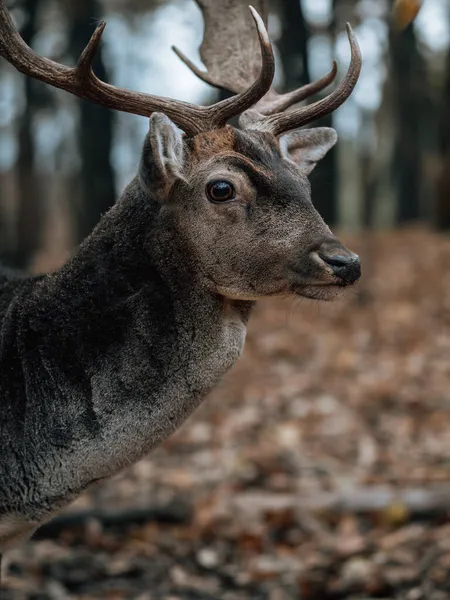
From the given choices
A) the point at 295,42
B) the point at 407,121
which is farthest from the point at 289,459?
the point at 407,121

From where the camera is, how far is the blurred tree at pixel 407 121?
2028cm

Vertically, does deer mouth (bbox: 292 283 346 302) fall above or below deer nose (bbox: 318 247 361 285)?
below

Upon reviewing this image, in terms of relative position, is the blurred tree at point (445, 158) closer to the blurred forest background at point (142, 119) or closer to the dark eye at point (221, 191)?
the blurred forest background at point (142, 119)

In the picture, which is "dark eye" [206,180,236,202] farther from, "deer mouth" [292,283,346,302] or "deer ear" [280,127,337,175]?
"deer ear" [280,127,337,175]

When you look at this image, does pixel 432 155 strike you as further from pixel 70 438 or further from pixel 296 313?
pixel 70 438

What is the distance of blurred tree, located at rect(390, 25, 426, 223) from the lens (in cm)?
2028

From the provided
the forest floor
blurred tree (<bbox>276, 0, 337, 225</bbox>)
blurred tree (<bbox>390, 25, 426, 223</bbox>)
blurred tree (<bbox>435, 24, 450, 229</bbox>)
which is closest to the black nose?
the forest floor

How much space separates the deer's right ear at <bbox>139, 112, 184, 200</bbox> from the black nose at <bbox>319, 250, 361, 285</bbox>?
0.75 metres

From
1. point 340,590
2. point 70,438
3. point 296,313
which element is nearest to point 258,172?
point 70,438

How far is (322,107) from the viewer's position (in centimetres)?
404

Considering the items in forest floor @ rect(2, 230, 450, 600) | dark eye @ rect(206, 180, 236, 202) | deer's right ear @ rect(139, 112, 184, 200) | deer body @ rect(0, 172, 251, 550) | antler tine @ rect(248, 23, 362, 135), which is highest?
antler tine @ rect(248, 23, 362, 135)

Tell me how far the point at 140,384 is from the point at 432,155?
26.4 metres

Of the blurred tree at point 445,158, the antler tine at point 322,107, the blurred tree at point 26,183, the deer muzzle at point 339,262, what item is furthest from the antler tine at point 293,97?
the blurred tree at point 445,158

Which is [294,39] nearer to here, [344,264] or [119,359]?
[344,264]
